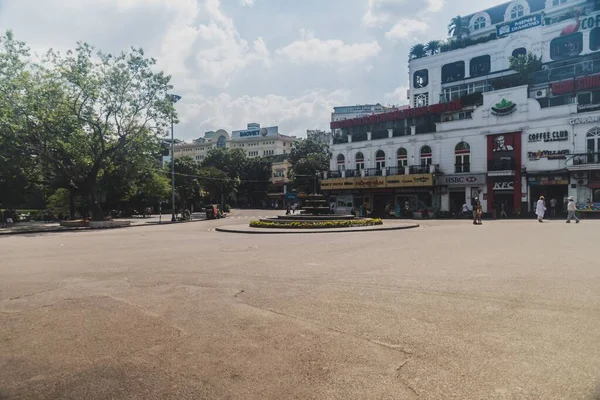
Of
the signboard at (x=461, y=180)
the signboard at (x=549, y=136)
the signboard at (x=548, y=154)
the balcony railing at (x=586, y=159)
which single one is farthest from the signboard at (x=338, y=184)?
the balcony railing at (x=586, y=159)

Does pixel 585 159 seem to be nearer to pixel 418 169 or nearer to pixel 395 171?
pixel 418 169

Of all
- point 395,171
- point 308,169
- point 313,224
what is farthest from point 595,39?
point 313,224

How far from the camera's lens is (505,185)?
37375mm

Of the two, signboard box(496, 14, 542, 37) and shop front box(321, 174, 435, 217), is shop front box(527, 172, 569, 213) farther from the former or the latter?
signboard box(496, 14, 542, 37)

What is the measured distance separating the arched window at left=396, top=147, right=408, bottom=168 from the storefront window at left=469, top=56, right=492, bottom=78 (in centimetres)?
1468

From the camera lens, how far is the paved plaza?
3.32 metres

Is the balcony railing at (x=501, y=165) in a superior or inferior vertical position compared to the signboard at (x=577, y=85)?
inferior

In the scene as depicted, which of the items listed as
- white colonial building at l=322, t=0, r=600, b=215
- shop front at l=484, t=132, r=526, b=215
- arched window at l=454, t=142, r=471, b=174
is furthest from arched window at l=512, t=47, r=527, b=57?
arched window at l=454, t=142, r=471, b=174

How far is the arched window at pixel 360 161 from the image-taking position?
159 feet

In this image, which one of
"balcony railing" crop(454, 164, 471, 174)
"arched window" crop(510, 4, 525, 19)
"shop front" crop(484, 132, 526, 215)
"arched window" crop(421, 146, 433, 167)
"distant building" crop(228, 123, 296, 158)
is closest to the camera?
"shop front" crop(484, 132, 526, 215)

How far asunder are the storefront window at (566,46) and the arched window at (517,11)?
674 centimetres

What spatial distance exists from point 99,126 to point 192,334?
3015 cm

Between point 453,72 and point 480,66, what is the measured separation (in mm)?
3317

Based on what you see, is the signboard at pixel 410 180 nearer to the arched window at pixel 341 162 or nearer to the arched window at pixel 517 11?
the arched window at pixel 341 162
